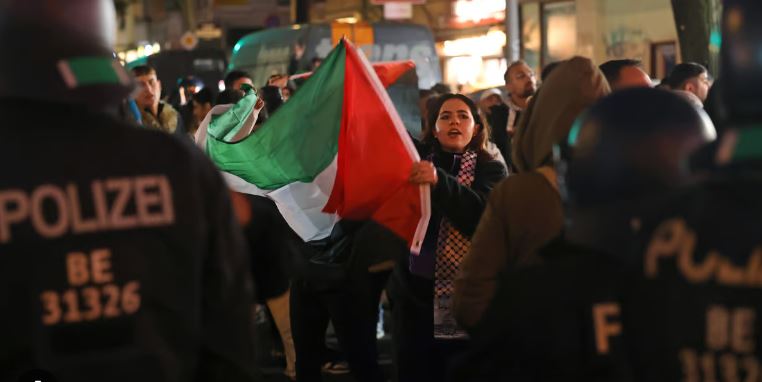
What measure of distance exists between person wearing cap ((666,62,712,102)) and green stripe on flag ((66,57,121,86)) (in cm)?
651

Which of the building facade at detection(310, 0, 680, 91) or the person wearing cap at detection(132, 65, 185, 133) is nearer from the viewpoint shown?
the person wearing cap at detection(132, 65, 185, 133)

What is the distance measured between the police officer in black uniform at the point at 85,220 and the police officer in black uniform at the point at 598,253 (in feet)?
2.41

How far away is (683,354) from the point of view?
2998mm

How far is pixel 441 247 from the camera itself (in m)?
6.75

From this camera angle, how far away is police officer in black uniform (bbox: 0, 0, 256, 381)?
10.1 ft

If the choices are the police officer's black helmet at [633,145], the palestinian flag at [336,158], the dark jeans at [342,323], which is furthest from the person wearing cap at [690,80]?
the police officer's black helmet at [633,145]

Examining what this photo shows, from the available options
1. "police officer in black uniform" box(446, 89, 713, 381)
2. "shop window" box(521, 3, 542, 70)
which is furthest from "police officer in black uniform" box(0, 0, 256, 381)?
"shop window" box(521, 3, 542, 70)

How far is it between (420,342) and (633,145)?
392 centimetres

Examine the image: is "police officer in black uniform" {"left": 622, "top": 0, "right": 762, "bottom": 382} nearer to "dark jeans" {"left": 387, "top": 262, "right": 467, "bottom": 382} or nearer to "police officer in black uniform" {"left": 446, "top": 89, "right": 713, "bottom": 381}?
"police officer in black uniform" {"left": 446, "top": 89, "right": 713, "bottom": 381}

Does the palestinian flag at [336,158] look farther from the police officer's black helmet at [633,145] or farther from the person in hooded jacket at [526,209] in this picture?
the police officer's black helmet at [633,145]

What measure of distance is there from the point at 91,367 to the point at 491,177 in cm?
399

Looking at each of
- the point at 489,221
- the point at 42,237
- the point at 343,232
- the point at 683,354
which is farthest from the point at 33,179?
the point at 343,232

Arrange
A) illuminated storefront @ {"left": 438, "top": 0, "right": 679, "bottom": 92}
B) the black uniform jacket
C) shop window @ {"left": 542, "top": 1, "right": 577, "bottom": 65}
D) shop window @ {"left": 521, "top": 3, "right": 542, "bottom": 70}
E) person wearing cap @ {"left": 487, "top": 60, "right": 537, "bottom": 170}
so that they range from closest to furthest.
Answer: the black uniform jacket → person wearing cap @ {"left": 487, "top": 60, "right": 537, "bottom": 170} → illuminated storefront @ {"left": 438, "top": 0, "right": 679, "bottom": 92} → shop window @ {"left": 542, "top": 1, "right": 577, "bottom": 65} → shop window @ {"left": 521, "top": 3, "right": 542, "bottom": 70}

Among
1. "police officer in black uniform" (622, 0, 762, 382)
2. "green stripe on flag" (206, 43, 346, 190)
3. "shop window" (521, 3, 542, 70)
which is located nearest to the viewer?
"police officer in black uniform" (622, 0, 762, 382)
